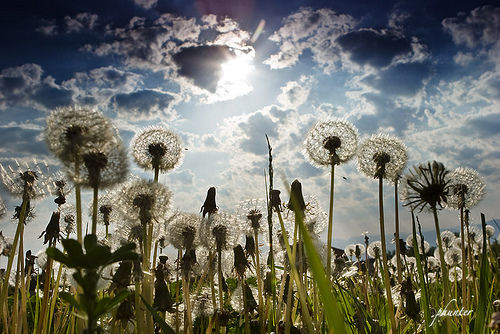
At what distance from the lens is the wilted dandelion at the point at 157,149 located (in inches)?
140

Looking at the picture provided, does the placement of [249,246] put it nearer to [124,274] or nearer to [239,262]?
[239,262]

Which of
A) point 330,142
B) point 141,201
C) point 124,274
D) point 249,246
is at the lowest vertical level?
point 124,274

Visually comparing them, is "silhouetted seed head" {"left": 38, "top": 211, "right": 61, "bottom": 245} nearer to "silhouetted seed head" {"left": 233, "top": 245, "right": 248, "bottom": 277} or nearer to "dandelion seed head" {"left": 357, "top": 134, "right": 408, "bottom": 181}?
"silhouetted seed head" {"left": 233, "top": 245, "right": 248, "bottom": 277}

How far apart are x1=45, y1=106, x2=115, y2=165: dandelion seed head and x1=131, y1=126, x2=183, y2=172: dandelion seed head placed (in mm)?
1143

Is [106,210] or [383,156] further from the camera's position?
[106,210]

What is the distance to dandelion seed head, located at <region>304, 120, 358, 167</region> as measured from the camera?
382 centimetres

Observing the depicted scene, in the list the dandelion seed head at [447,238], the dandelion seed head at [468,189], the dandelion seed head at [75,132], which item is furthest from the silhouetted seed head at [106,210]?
the dandelion seed head at [447,238]

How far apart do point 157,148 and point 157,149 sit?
1 centimetres

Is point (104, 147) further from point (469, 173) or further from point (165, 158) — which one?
point (469, 173)

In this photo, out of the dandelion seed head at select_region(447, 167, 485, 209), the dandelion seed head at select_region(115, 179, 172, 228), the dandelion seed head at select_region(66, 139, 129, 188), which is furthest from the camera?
the dandelion seed head at select_region(447, 167, 485, 209)

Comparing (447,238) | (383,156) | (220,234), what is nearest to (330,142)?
(383,156)

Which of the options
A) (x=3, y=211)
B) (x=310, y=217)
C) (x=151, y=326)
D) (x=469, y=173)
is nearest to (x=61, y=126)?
(x=151, y=326)

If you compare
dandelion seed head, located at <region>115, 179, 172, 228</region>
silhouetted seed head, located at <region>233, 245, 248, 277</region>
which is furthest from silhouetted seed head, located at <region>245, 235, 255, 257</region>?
dandelion seed head, located at <region>115, 179, 172, 228</region>

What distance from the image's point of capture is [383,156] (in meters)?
3.75
